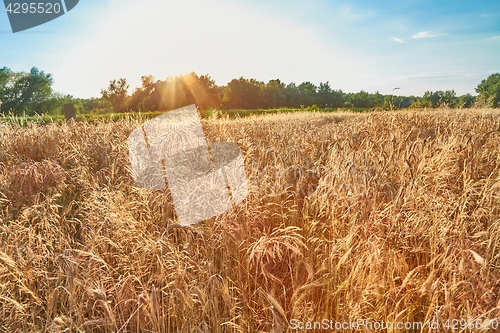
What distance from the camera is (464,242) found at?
1.93 metres

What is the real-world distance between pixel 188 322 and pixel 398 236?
1.48 m

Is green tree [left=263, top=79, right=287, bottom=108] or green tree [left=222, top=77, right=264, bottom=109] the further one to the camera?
green tree [left=263, top=79, right=287, bottom=108]

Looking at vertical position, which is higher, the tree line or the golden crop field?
the tree line

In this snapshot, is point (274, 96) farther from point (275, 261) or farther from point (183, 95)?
point (275, 261)

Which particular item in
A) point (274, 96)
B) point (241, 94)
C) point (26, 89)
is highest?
point (26, 89)

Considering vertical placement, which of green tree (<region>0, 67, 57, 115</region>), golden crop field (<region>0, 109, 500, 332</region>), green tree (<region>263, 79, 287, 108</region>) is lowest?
golden crop field (<region>0, 109, 500, 332</region>)

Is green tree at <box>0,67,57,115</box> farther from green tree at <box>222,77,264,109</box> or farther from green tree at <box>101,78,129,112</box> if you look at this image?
green tree at <box>222,77,264,109</box>

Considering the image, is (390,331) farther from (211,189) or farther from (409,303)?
(211,189)

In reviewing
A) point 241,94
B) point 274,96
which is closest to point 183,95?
point 241,94

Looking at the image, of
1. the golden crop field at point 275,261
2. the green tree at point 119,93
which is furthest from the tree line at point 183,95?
the golden crop field at point 275,261

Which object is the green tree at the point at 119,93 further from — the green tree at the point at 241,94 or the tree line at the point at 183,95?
the green tree at the point at 241,94

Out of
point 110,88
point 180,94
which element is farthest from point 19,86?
point 180,94

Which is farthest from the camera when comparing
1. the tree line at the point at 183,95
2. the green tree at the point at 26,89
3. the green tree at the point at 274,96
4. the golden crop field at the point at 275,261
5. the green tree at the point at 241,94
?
the green tree at the point at 26,89

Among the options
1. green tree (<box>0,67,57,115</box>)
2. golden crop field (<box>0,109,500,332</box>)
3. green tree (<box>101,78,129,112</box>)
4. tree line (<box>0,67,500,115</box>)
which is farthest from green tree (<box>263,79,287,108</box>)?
golden crop field (<box>0,109,500,332</box>)
